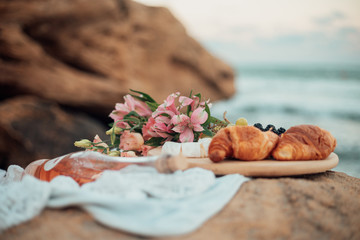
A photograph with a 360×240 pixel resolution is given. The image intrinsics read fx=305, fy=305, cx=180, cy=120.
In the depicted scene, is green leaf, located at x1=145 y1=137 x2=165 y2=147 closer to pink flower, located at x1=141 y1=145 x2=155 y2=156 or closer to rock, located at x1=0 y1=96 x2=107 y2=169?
pink flower, located at x1=141 y1=145 x2=155 y2=156

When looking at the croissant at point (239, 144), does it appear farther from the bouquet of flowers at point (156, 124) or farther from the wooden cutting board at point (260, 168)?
the bouquet of flowers at point (156, 124)

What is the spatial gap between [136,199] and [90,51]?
6673 mm

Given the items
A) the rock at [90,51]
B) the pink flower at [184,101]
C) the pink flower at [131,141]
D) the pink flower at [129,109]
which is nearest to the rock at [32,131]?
the rock at [90,51]

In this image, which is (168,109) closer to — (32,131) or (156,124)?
(156,124)

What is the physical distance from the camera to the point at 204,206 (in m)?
1.21

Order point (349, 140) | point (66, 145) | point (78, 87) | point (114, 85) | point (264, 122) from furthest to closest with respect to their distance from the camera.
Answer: point (264, 122)
point (349, 140)
point (114, 85)
point (78, 87)
point (66, 145)

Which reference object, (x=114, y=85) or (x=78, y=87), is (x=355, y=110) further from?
(x=78, y=87)

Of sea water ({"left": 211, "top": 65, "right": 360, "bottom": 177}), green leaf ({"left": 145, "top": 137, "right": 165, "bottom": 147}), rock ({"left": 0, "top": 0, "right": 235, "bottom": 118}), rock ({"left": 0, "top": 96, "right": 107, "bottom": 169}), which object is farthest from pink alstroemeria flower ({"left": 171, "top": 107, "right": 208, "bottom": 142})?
sea water ({"left": 211, "top": 65, "right": 360, "bottom": 177})

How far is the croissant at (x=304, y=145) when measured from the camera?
5.34 feet

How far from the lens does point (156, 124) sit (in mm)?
1828

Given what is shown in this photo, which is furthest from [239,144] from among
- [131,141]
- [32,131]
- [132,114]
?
[32,131]

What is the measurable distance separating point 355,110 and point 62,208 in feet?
41.7

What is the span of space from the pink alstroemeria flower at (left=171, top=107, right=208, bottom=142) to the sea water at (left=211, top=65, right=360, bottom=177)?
5627 millimetres

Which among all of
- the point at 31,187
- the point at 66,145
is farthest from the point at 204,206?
the point at 66,145
